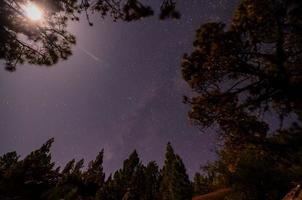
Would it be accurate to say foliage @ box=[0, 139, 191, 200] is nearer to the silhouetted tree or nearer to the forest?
the forest

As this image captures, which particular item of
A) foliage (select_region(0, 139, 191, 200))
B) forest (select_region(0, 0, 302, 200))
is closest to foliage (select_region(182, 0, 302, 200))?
forest (select_region(0, 0, 302, 200))

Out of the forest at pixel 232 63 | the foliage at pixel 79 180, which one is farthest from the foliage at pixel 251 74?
the foliage at pixel 79 180

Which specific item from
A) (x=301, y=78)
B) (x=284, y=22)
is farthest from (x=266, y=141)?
(x=284, y=22)

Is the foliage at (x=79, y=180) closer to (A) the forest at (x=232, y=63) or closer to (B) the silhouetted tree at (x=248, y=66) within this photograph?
(A) the forest at (x=232, y=63)

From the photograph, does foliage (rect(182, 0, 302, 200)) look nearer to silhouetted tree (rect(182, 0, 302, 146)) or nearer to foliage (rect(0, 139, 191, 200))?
silhouetted tree (rect(182, 0, 302, 146))

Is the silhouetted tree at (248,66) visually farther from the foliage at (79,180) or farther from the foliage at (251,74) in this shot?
the foliage at (79,180)

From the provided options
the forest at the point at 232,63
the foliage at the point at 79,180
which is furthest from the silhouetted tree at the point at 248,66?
the foliage at the point at 79,180

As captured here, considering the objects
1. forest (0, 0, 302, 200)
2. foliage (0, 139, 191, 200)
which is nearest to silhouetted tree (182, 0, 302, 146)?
forest (0, 0, 302, 200)

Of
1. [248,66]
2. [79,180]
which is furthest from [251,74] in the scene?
[79,180]

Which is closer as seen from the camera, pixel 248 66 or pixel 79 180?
pixel 248 66

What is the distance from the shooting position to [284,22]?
388 inches

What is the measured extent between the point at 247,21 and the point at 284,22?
50.9 inches

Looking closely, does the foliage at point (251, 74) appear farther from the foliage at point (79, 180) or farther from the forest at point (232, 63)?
the foliage at point (79, 180)

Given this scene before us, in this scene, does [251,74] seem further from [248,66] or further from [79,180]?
[79,180]
